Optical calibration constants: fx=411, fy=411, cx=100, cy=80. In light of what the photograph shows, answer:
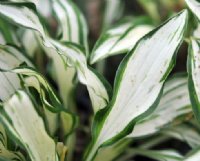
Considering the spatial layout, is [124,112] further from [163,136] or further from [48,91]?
[163,136]

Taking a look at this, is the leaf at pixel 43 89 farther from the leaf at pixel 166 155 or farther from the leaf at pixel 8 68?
the leaf at pixel 166 155

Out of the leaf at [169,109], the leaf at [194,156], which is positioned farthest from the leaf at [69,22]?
the leaf at [194,156]

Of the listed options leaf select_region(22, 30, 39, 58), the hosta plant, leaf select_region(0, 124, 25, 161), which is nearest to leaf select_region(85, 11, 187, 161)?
the hosta plant

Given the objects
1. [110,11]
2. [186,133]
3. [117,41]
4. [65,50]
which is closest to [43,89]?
[65,50]

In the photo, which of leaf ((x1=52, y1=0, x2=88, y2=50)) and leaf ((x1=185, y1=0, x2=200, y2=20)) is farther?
leaf ((x1=52, y1=0, x2=88, y2=50))

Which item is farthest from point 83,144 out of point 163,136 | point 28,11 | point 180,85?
point 28,11

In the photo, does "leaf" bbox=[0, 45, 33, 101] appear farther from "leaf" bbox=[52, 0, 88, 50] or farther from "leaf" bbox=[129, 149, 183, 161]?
"leaf" bbox=[129, 149, 183, 161]
